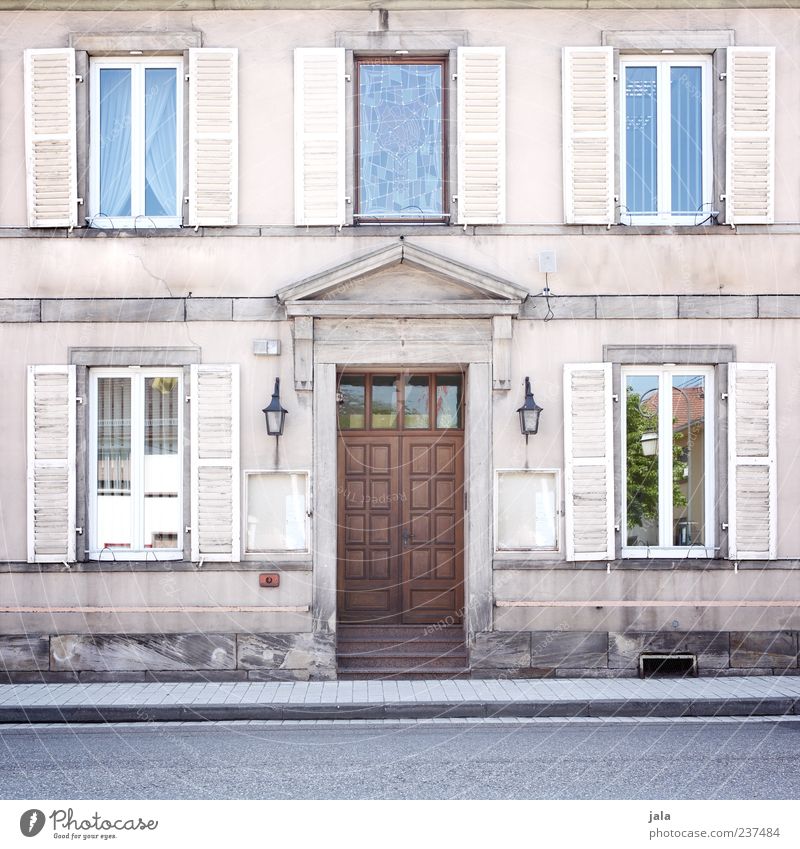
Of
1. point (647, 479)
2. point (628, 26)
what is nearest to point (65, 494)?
point (647, 479)

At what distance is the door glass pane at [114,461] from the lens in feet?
35.4

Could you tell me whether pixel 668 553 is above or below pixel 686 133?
below

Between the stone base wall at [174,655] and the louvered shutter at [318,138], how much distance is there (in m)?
4.50

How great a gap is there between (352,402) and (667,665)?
444 cm

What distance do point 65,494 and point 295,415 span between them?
257cm

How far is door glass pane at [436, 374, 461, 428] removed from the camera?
36.9ft

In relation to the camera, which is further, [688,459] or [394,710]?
[688,459]

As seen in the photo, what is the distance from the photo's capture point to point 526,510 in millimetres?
10680

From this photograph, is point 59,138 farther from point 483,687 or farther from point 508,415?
point 483,687

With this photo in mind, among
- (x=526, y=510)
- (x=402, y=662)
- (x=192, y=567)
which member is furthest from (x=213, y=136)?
(x=402, y=662)

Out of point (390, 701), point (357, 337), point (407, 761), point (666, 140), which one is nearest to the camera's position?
point (407, 761)

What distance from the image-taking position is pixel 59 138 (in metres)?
10.6

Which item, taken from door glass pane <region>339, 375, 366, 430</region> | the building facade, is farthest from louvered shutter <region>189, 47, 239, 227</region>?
door glass pane <region>339, 375, 366, 430</region>

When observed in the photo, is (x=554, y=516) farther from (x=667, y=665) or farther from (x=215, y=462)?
(x=215, y=462)
